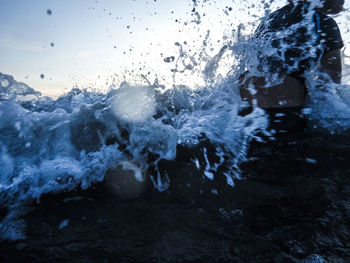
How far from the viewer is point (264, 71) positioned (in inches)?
102

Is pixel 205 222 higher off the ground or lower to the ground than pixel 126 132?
lower

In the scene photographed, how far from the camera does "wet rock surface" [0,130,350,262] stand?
3.05 ft

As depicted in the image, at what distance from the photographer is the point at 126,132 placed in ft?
7.55

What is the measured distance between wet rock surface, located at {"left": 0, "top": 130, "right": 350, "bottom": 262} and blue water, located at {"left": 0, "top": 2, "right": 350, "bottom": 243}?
16 centimetres

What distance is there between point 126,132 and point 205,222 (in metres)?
1.43

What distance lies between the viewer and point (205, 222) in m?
1.18

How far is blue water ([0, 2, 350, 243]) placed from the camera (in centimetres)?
168

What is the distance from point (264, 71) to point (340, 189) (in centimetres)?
162

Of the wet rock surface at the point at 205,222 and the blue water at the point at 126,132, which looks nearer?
the wet rock surface at the point at 205,222

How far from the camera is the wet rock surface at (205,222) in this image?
930 mm

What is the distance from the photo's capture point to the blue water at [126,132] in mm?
1683

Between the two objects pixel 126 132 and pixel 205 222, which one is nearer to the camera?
pixel 205 222

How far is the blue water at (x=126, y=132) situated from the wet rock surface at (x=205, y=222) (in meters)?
0.16

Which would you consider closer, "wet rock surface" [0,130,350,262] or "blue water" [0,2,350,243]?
"wet rock surface" [0,130,350,262]
